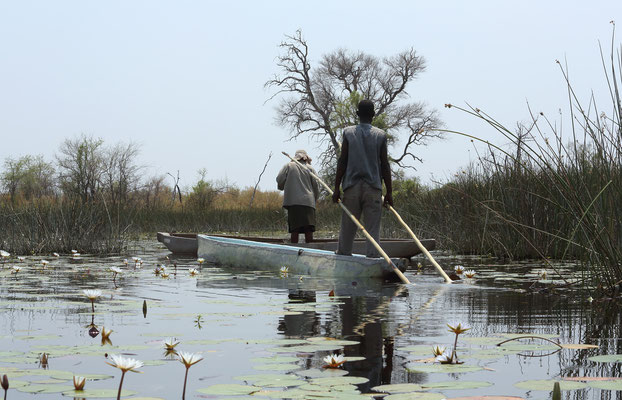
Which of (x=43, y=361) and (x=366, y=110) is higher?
(x=366, y=110)

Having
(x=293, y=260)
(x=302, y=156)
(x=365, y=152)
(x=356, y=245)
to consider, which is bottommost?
(x=293, y=260)

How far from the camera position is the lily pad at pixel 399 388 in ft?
10.0

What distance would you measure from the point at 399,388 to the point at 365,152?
20.4 feet

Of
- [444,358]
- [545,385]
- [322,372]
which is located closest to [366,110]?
[444,358]

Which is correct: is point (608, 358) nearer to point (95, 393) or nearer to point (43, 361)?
point (95, 393)

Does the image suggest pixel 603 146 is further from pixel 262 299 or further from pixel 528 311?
pixel 262 299

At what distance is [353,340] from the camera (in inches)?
182

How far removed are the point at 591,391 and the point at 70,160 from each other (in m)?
45.0

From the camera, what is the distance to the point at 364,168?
9.15 m

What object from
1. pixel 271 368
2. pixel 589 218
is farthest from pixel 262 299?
pixel 271 368

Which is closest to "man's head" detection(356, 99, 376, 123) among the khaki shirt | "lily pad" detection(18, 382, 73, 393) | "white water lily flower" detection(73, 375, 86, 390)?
the khaki shirt

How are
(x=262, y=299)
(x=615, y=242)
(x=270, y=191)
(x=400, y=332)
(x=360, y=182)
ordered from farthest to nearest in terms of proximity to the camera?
(x=270, y=191), (x=360, y=182), (x=262, y=299), (x=615, y=242), (x=400, y=332)

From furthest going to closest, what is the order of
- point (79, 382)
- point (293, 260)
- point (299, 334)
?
1. point (293, 260)
2. point (299, 334)
3. point (79, 382)

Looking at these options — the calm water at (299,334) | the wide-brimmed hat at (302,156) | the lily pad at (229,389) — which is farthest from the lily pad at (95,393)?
the wide-brimmed hat at (302,156)
